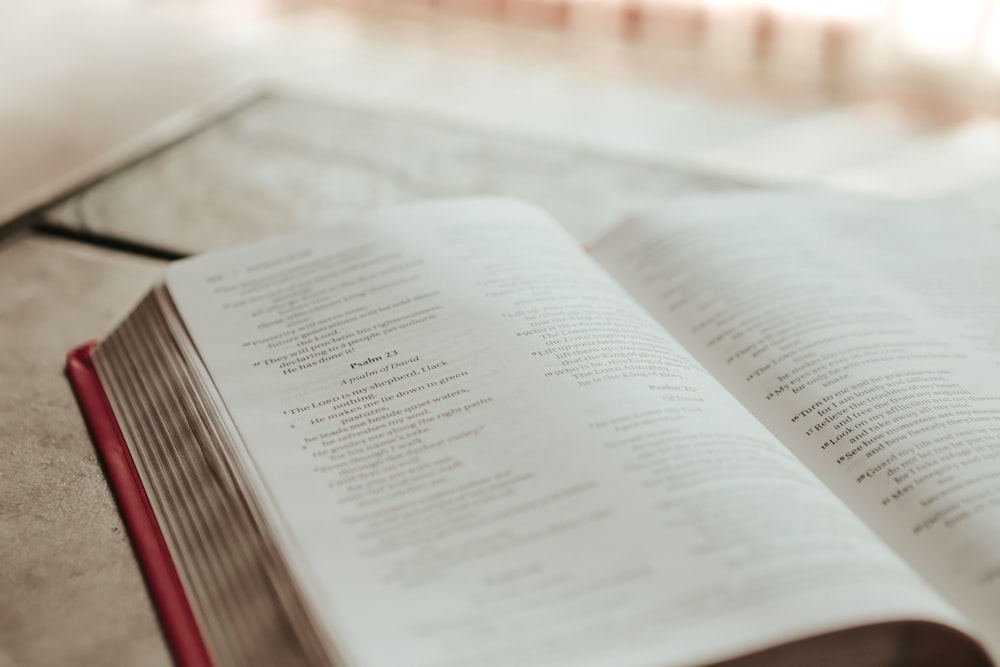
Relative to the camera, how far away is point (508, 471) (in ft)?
1.17

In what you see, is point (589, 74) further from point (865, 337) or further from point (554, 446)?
point (554, 446)

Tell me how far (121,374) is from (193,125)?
0.43 metres

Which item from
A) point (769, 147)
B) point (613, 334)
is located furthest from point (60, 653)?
point (769, 147)

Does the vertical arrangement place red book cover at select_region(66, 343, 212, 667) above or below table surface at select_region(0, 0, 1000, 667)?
below

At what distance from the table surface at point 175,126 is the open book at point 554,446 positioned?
0.03 meters

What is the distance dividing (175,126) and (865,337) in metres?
0.62

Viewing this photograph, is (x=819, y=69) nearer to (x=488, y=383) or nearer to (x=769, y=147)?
(x=769, y=147)

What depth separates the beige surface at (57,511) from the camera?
33 cm

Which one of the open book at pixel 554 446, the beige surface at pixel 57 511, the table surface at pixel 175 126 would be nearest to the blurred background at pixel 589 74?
the table surface at pixel 175 126

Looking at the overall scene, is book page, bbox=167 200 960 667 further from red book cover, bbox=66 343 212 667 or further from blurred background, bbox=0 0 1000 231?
blurred background, bbox=0 0 1000 231

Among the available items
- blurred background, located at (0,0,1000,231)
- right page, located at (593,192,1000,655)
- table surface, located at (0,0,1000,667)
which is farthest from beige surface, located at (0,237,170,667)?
right page, located at (593,192,1000,655)

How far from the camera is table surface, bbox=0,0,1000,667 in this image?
1.20ft

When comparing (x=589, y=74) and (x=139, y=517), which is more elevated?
(x=589, y=74)

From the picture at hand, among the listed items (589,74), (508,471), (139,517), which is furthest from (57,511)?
(589,74)
